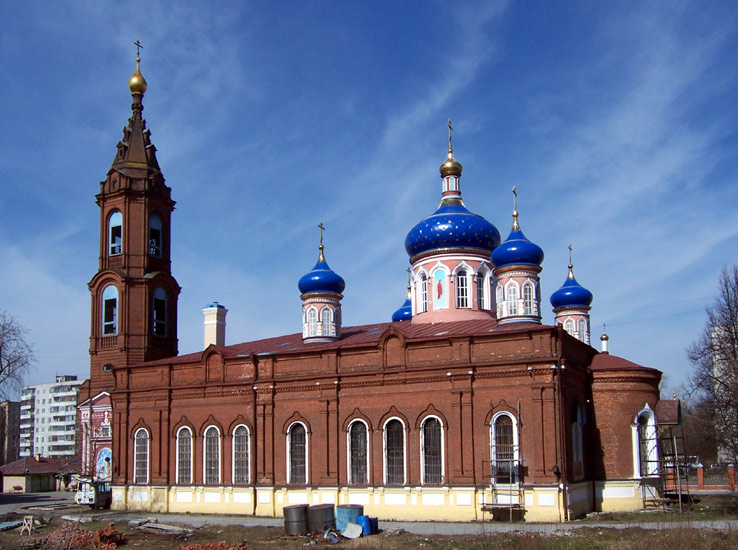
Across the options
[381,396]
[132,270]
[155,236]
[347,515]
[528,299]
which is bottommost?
[347,515]

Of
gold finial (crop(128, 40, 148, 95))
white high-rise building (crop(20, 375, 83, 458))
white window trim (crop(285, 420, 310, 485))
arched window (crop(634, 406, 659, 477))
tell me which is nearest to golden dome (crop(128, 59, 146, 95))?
gold finial (crop(128, 40, 148, 95))

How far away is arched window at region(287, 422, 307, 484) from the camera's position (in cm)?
2582

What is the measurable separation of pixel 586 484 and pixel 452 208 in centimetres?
1101

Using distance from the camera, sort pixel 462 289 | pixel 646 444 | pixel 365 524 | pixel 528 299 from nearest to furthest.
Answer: pixel 365 524, pixel 646 444, pixel 528 299, pixel 462 289

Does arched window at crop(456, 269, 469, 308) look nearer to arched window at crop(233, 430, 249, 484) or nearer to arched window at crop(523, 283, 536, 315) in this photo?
arched window at crop(523, 283, 536, 315)

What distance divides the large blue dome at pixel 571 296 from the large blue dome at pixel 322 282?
8.81 meters

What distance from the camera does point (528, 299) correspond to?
86.3 feet

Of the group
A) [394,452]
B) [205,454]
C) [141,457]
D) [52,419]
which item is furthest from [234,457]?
[52,419]

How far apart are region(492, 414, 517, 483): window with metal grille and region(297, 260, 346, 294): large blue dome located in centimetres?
908

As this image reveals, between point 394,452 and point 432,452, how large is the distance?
123 cm

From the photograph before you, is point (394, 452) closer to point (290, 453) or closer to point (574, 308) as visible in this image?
point (290, 453)

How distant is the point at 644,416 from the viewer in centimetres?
2500

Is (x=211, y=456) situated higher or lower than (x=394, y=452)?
lower

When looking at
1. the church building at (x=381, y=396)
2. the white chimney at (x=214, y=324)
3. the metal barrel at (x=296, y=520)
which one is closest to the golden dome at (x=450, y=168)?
the church building at (x=381, y=396)
